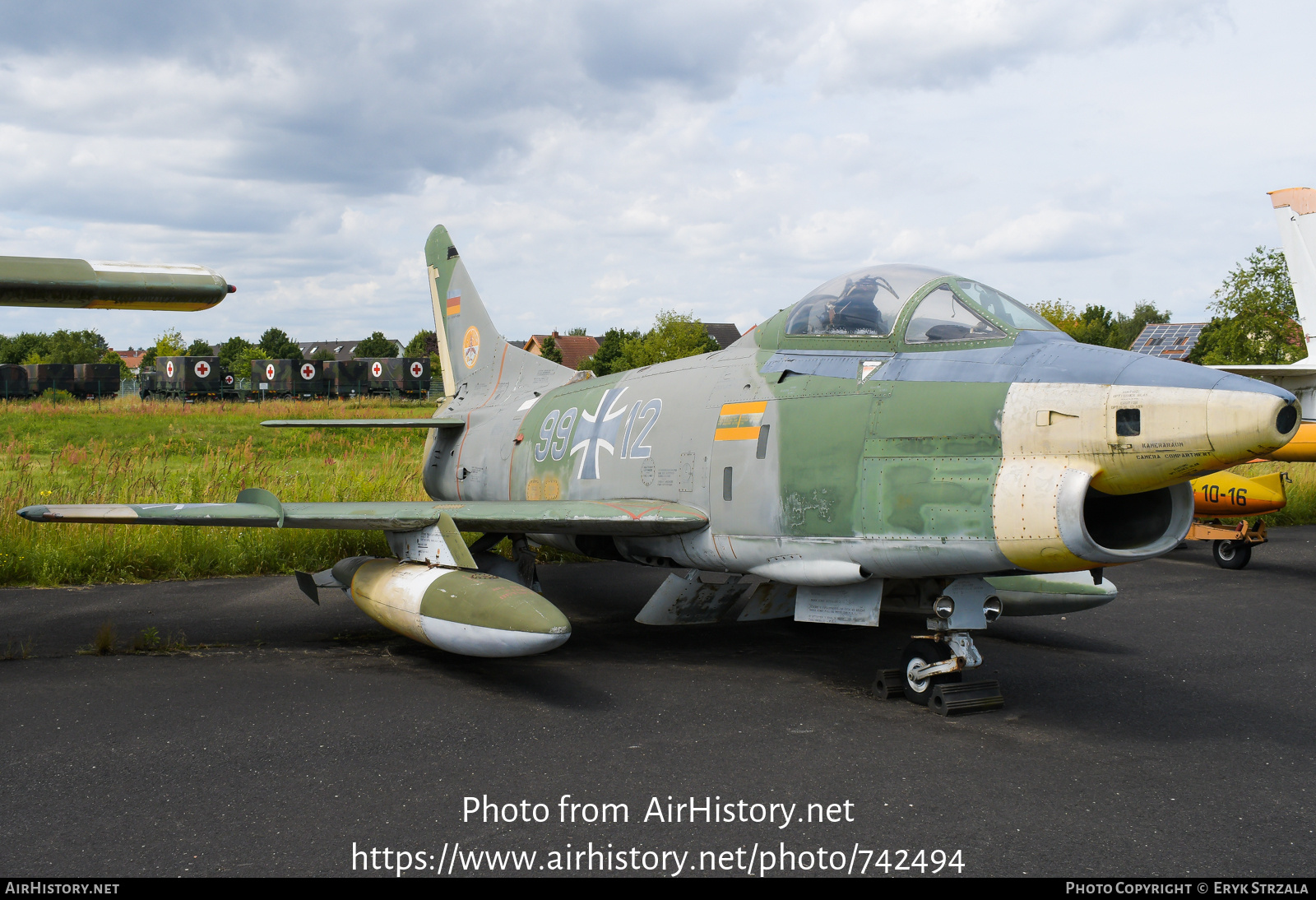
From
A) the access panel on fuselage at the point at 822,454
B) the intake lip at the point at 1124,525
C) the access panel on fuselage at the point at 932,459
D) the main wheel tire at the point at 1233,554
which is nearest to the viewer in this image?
the intake lip at the point at 1124,525

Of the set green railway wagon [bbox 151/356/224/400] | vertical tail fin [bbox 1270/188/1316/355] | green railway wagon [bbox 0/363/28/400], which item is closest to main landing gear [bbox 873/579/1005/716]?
vertical tail fin [bbox 1270/188/1316/355]

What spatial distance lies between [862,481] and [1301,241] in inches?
527

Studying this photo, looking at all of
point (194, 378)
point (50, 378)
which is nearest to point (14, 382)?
point (50, 378)

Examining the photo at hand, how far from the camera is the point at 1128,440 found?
4.67 metres

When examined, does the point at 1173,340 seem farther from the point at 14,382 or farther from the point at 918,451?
the point at 14,382

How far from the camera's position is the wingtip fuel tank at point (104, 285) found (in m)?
4.80

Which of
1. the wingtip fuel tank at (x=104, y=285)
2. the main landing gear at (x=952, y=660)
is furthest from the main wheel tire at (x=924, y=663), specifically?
the wingtip fuel tank at (x=104, y=285)

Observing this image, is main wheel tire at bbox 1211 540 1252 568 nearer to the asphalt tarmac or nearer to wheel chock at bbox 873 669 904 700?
the asphalt tarmac

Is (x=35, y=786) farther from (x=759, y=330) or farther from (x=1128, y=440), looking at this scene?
(x=1128, y=440)

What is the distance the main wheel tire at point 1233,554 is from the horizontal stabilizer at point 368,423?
10545 mm

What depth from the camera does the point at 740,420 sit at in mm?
6547

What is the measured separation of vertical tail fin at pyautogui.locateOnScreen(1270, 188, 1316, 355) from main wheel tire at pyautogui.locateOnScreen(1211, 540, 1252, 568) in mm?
4268

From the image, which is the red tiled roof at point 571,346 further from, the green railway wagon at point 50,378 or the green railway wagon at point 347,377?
the green railway wagon at point 50,378

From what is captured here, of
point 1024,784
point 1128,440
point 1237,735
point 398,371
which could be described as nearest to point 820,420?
point 1128,440
